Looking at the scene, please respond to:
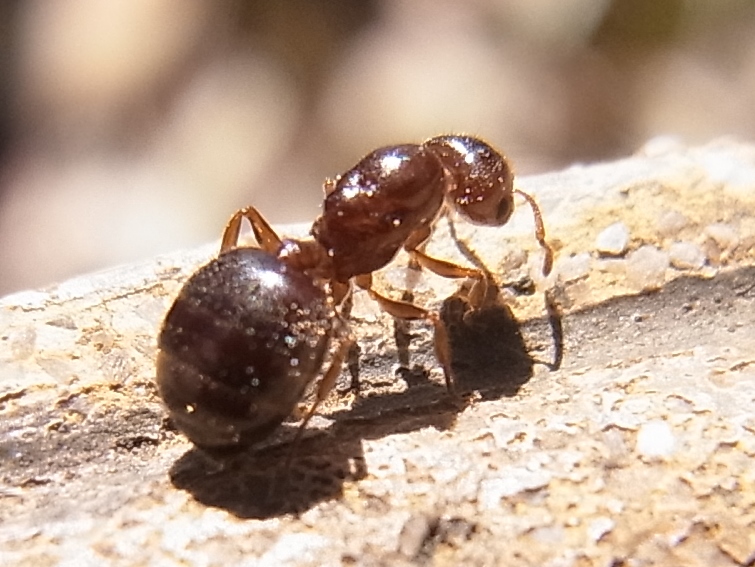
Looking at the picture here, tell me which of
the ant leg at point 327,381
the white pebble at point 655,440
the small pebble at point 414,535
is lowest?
the small pebble at point 414,535

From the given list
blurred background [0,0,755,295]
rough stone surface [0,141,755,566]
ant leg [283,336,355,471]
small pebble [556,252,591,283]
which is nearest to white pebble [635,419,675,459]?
rough stone surface [0,141,755,566]

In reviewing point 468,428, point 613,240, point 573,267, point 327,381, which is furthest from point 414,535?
point 613,240

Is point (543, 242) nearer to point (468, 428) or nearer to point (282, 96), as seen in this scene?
point (468, 428)

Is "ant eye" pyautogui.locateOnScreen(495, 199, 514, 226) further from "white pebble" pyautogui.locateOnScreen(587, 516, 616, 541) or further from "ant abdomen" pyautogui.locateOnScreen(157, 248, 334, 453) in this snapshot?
"white pebble" pyautogui.locateOnScreen(587, 516, 616, 541)

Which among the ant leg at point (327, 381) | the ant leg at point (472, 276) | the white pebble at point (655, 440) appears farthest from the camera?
the ant leg at point (472, 276)

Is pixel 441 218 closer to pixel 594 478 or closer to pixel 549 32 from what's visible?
pixel 594 478

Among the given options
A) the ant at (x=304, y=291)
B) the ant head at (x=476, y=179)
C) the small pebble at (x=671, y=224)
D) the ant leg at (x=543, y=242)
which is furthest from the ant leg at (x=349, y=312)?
the small pebble at (x=671, y=224)

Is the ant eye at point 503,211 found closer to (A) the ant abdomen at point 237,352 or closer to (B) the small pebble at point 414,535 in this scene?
(A) the ant abdomen at point 237,352
